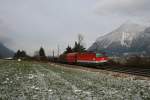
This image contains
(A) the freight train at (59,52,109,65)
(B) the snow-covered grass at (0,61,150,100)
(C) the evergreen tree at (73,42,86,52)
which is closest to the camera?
(B) the snow-covered grass at (0,61,150,100)

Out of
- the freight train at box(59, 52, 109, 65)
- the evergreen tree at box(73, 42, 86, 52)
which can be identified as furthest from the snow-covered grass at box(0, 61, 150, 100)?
the evergreen tree at box(73, 42, 86, 52)

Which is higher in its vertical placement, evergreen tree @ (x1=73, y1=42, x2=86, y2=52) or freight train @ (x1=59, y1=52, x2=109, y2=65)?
evergreen tree @ (x1=73, y1=42, x2=86, y2=52)

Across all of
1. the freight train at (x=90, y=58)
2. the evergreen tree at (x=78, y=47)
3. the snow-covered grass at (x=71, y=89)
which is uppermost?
the evergreen tree at (x=78, y=47)

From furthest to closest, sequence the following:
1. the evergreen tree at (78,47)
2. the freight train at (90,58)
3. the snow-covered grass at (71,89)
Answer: the evergreen tree at (78,47) < the freight train at (90,58) < the snow-covered grass at (71,89)

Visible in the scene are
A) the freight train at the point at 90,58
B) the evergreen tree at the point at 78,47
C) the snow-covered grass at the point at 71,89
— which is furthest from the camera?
the evergreen tree at the point at 78,47

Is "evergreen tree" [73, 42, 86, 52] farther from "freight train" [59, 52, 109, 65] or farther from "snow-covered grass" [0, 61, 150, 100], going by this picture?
"snow-covered grass" [0, 61, 150, 100]

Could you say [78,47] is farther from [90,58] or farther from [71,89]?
[71,89]

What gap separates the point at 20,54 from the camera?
13662 cm

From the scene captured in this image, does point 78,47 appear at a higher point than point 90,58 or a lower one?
higher

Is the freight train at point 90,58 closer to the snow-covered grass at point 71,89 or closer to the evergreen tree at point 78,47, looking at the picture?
the snow-covered grass at point 71,89

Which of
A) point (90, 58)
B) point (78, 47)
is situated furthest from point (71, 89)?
point (78, 47)

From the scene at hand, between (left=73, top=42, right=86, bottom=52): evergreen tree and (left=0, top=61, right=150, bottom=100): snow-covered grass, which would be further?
(left=73, top=42, right=86, bottom=52): evergreen tree

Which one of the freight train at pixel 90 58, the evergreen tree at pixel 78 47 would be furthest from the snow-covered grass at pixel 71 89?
the evergreen tree at pixel 78 47

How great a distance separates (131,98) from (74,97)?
7.08ft
